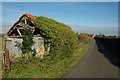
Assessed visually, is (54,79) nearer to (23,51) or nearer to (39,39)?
(23,51)

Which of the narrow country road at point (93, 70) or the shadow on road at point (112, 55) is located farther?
the shadow on road at point (112, 55)

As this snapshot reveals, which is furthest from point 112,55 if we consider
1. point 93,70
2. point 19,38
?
point 19,38

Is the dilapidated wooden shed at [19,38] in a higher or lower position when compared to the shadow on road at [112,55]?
higher

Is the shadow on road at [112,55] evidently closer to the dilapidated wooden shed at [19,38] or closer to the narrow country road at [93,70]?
the narrow country road at [93,70]

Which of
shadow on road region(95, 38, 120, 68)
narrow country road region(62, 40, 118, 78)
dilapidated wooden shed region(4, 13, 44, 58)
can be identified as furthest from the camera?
shadow on road region(95, 38, 120, 68)

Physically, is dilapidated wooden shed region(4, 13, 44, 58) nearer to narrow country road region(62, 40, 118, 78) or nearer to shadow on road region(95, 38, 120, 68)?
narrow country road region(62, 40, 118, 78)

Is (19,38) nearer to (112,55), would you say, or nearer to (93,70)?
(93,70)

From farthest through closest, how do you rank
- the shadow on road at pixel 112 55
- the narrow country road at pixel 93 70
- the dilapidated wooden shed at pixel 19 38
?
the shadow on road at pixel 112 55 < the dilapidated wooden shed at pixel 19 38 < the narrow country road at pixel 93 70

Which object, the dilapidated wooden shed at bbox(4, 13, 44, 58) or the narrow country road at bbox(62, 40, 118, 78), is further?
the dilapidated wooden shed at bbox(4, 13, 44, 58)

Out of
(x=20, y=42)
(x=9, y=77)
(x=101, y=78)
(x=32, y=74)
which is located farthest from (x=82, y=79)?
(x=20, y=42)

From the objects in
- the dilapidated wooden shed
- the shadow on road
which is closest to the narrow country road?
the shadow on road

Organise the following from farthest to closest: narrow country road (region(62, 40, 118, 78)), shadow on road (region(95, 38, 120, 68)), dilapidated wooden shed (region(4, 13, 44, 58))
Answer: shadow on road (region(95, 38, 120, 68)) < dilapidated wooden shed (region(4, 13, 44, 58)) < narrow country road (region(62, 40, 118, 78))

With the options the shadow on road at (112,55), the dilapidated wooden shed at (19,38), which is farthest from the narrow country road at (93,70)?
the dilapidated wooden shed at (19,38)

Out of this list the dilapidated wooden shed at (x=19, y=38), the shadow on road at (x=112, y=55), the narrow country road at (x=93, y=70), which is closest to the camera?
the narrow country road at (x=93, y=70)
